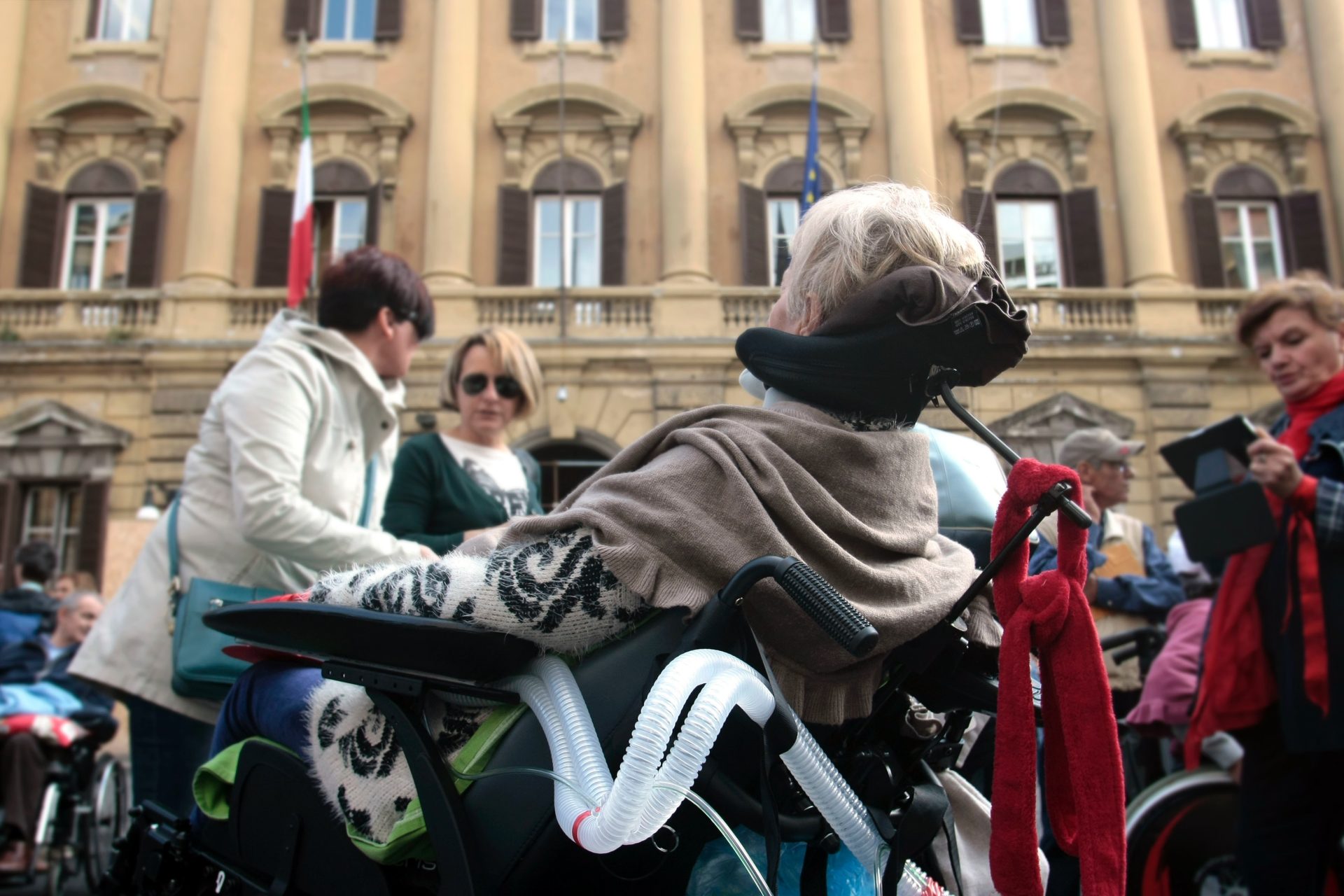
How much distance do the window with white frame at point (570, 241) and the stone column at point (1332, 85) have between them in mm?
10575

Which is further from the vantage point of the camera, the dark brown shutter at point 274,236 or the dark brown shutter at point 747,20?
the dark brown shutter at point 747,20

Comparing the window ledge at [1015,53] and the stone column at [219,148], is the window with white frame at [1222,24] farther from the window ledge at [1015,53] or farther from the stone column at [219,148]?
the stone column at [219,148]

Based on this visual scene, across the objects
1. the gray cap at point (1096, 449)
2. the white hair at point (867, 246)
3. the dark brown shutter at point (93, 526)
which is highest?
the dark brown shutter at point (93, 526)

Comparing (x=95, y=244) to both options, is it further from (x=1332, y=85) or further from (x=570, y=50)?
(x=1332, y=85)

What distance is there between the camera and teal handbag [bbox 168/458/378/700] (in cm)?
240

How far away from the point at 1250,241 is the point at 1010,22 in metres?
4.79

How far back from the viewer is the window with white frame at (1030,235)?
51.5ft

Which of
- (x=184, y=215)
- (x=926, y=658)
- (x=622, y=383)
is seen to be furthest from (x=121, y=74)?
(x=926, y=658)

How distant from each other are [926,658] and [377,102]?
15377 millimetres

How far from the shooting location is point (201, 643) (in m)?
2.43

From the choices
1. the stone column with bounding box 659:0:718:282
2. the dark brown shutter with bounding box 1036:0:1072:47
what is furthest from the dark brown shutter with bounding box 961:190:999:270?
the stone column with bounding box 659:0:718:282

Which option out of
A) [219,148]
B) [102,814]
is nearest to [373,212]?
[219,148]

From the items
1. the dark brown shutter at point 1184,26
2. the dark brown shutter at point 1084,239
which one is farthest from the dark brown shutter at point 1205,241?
the dark brown shutter at point 1184,26

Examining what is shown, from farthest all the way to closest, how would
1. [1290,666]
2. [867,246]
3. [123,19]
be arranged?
[123,19], [1290,666], [867,246]
